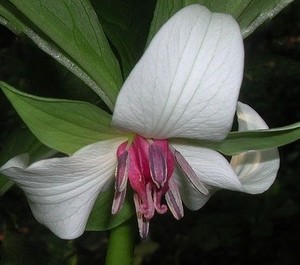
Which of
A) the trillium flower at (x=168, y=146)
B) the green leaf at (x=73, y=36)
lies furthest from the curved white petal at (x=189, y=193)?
the green leaf at (x=73, y=36)

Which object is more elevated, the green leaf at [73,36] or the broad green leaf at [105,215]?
the green leaf at [73,36]

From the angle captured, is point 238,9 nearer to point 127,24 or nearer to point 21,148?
point 127,24

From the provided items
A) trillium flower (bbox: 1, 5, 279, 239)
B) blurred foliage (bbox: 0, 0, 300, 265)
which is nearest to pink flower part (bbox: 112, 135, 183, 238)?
trillium flower (bbox: 1, 5, 279, 239)

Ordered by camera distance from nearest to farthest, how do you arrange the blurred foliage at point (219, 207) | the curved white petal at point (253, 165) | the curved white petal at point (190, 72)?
the curved white petal at point (190, 72) → the curved white petal at point (253, 165) → the blurred foliage at point (219, 207)

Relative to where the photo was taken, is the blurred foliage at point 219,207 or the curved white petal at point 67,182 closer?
the curved white petal at point 67,182

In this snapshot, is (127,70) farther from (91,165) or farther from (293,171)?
(293,171)

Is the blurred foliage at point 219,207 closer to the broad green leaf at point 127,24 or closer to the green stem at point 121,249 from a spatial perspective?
the broad green leaf at point 127,24

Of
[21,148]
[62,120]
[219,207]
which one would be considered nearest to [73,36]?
[62,120]

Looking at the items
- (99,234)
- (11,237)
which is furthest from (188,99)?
(99,234)

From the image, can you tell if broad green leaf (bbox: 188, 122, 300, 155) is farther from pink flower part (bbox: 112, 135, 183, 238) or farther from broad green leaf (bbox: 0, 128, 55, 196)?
broad green leaf (bbox: 0, 128, 55, 196)
